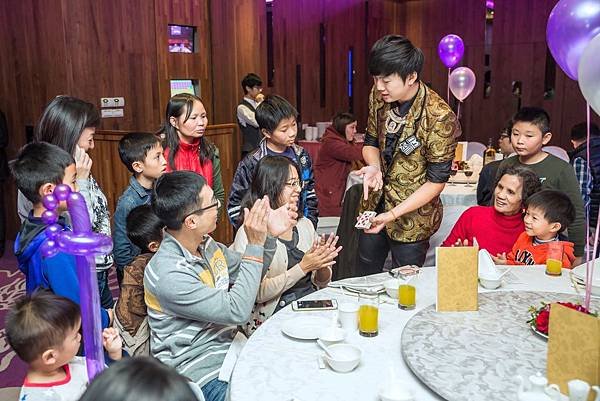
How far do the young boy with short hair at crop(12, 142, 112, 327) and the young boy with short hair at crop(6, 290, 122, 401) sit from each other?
0.87 ft

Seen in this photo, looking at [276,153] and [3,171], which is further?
[3,171]

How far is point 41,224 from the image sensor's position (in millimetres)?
1954

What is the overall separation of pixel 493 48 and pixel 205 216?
8612 millimetres

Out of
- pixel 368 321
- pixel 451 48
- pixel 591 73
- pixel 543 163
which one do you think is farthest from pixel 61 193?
pixel 451 48

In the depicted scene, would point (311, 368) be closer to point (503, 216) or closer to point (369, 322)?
point (369, 322)

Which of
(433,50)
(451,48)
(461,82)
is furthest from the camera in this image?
(433,50)

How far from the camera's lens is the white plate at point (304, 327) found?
1652 millimetres

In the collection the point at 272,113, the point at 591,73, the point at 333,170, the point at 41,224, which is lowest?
the point at 333,170

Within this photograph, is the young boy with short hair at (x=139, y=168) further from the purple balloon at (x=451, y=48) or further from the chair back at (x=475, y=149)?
the purple balloon at (x=451, y=48)

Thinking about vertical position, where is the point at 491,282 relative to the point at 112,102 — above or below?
below

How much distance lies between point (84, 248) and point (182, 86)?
499 centimetres

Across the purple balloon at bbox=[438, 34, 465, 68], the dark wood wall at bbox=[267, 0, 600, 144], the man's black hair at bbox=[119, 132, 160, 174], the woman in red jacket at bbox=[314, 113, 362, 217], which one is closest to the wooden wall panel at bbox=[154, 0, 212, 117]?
the woman in red jacket at bbox=[314, 113, 362, 217]

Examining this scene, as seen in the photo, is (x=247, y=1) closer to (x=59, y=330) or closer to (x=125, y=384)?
(x=59, y=330)

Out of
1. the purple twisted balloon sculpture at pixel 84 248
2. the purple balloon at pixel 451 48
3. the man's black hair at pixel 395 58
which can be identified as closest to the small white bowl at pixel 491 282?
the man's black hair at pixel 395 58
